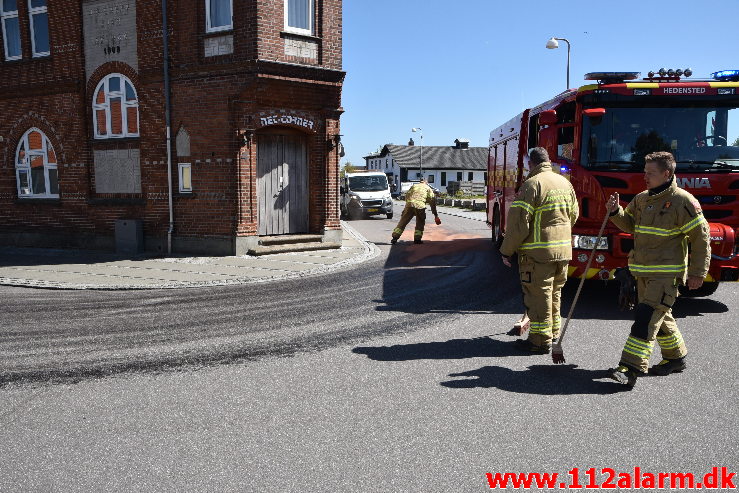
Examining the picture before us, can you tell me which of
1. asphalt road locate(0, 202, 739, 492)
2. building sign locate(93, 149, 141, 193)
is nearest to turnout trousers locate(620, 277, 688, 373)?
asphalt road locate(0, 202, 739, 492)

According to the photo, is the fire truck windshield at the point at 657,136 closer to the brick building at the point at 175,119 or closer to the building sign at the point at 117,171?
the brick building at the point at 175,119

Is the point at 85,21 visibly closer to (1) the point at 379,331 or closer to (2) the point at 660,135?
(1) the point at 379,331

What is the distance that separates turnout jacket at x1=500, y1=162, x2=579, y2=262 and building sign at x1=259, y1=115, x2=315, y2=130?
8.14 m

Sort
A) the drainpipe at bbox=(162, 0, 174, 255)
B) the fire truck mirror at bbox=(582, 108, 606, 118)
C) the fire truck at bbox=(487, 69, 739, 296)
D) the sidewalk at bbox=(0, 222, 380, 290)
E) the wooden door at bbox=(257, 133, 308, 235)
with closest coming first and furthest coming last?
the fire truck at bbox=(487, 69, 739, 296) < the fire truck mirror at bbox=(582, 108, 606, 118) < the sidewalk at bbox=(0, 222, 380, 290) < the drainpipe at bbox=(162, 0, 174, 255) < the wooden door at bbox=(257, 133, 308, 235)

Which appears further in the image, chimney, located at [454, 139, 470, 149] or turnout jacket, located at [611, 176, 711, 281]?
chimney, located at [454, 139, 470, 149]

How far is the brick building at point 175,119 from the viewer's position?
40.5 ft

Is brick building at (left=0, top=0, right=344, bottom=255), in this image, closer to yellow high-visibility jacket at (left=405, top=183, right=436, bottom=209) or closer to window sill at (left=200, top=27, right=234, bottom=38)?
window sill at (left=200, top=27, right=234, bottom=38)

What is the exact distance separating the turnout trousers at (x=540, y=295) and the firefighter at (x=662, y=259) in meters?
0.84

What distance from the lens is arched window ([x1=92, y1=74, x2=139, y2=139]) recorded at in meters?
13.3

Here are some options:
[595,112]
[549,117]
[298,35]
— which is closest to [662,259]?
[595,112]

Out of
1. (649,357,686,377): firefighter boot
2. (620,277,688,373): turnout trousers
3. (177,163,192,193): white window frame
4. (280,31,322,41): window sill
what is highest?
(280,31,322,41): window sill

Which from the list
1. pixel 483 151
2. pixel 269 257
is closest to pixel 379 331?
pixel 269 257

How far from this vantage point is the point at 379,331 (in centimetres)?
636

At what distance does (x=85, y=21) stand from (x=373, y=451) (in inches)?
550
